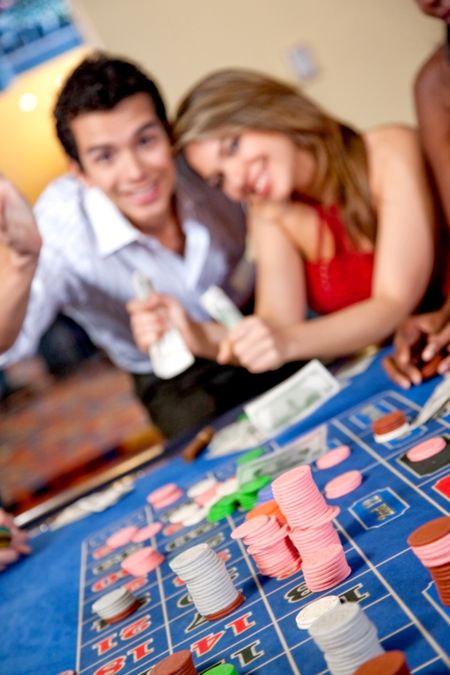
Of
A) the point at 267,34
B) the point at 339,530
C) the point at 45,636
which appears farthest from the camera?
the point at 267,34

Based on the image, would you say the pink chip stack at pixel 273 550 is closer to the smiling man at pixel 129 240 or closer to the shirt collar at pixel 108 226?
the smiling man at pixel 129 240

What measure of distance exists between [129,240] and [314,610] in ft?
6.56

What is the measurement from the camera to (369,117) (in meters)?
3.87

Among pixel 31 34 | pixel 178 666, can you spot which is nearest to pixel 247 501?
pixel 178 666

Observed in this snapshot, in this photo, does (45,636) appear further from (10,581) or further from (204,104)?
(204,104)

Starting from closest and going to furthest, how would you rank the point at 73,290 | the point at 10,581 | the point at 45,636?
the point at 45,636, the point at 10,581, the point at 73,290

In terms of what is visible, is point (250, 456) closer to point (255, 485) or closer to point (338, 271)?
point (255, 485)

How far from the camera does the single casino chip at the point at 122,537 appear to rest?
5.24 feet

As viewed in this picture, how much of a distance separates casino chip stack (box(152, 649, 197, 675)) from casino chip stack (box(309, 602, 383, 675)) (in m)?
0.21

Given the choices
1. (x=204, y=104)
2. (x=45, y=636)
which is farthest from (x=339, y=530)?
(x=204, y=104)

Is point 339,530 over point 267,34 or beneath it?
beneath

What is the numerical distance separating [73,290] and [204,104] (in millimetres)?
900

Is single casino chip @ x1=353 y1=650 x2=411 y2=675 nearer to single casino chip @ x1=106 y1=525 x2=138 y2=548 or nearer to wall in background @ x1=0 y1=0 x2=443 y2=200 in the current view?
single casino chip @ x1=106 y1=525 x2=138 y2=548

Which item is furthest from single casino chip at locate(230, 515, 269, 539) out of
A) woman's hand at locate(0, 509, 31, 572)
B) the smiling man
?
the smiling man
